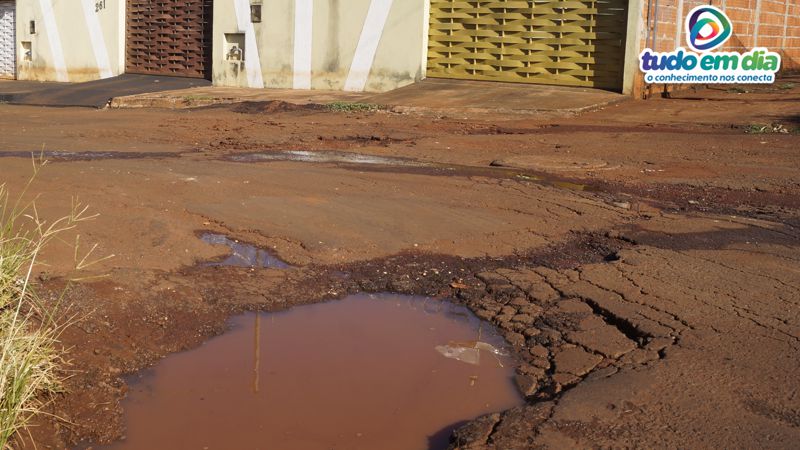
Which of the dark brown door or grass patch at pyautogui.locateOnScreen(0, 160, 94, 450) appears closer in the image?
grass patch at pyautogui.locateOnScreen(0, 160, 94, 450)

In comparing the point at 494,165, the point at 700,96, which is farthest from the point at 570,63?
the point at 494,165

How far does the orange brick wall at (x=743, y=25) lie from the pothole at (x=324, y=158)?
6.72m

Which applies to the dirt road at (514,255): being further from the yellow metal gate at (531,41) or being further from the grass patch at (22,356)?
the yellow metal gate at (531,41)

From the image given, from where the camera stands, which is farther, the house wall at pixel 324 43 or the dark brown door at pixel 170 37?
the dark brown door at pixel 170 37

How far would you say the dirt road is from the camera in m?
4.11

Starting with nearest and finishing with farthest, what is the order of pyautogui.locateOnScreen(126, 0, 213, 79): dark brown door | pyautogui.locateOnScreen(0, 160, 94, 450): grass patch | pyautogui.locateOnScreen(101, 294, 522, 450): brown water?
1. pyautogui.locateOnScreen(0, 160, 94, 450): grass patch
2. pyautogui.locateOnScreen(101, 294, 522, 450): brown water
3. pyautogui.locateOnScreen(126, 0, 213, 79): dark brown door

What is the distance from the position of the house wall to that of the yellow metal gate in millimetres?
536

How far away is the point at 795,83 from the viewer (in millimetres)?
17391

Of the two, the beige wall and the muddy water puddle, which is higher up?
the beige wall

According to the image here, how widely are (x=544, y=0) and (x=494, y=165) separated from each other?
291 inches

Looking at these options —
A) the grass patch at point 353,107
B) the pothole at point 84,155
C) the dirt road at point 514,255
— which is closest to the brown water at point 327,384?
the dirt road at point 514,255

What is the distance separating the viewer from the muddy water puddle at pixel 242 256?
6164mm

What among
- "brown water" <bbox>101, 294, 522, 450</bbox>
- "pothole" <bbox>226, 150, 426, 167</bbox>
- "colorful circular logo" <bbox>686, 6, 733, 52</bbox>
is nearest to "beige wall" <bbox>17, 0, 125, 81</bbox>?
"colorful circular logo" <bbox>686, 6, 733, 52</bbox>

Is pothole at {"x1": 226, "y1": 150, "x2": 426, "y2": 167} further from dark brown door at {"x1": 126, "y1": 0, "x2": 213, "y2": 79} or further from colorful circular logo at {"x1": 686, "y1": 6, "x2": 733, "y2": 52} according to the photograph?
dark brown door at {"x1": 126, "y1": 0, "x2": 213, "y2": 79}
